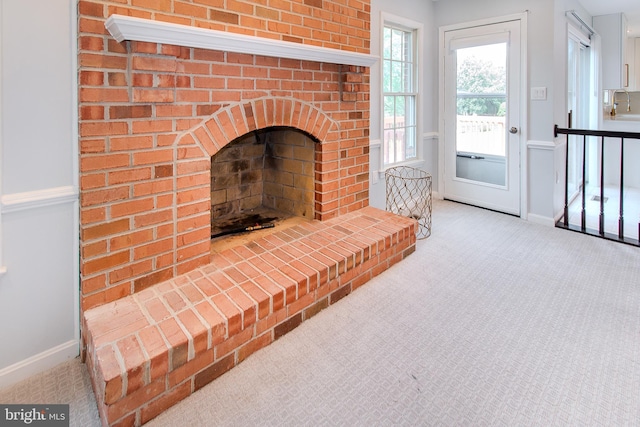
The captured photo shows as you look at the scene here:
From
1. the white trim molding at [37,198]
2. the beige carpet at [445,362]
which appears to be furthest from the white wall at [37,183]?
the beige carpet at [445,362]

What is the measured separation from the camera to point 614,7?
4.47 m

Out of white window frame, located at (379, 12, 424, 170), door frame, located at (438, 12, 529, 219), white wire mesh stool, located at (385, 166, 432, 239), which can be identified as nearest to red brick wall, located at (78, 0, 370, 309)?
white window frame, located at (379, 12, 424, 170)

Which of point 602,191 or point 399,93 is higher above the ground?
point 399,93

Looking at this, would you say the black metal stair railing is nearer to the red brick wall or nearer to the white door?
the white door

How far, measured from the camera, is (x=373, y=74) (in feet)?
11.3

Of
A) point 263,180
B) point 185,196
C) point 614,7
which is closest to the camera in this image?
point 185,196

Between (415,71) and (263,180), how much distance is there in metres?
2.06

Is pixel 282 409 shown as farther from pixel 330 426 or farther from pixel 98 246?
pixel 98 246

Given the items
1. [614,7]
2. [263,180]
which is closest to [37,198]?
[263,180]

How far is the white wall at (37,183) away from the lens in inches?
59.4

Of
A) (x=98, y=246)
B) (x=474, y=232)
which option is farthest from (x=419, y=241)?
(x=98, y=246)

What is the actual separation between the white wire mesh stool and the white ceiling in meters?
2.66

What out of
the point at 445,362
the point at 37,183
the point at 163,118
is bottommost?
the point at 445,362

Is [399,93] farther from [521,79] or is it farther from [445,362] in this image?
[445,362]
